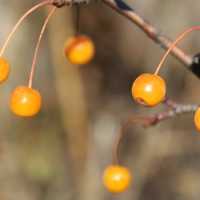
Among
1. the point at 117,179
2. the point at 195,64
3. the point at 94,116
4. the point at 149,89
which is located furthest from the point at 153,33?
the point at 94,116

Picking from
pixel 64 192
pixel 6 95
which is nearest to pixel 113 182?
pixel 64 192

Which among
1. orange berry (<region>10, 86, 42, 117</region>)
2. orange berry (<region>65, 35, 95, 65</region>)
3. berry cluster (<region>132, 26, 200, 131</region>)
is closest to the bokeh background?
orange berry (<region>65, 35, 95, 65</region>)

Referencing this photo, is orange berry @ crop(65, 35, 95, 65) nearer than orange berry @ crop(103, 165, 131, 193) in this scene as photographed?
No

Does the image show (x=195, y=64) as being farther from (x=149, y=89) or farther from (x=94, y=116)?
(x=94, y=116)

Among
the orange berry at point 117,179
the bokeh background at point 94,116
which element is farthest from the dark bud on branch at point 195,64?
the bokeh background at point 94,116

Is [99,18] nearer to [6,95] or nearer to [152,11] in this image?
[152,11]

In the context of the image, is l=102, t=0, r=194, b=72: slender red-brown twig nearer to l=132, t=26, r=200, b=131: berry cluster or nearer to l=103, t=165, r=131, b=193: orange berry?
l=132, t=26, r=200, b=131: berry cluster

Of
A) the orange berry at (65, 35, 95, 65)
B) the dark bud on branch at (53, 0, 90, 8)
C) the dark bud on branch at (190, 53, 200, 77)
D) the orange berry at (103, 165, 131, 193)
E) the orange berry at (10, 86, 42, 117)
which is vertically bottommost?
the orange berry at (103, 165, 131, 193)

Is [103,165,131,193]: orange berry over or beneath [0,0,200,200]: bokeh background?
beneath
